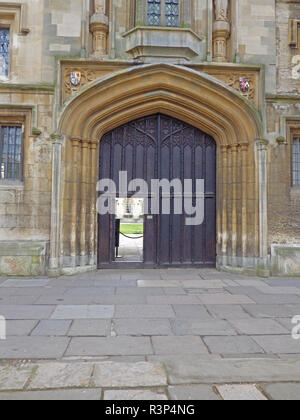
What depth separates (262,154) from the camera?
299 inches

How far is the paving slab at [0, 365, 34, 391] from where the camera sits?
2.43 m

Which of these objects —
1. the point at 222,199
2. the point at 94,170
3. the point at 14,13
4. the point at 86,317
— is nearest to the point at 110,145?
the point at 94,170

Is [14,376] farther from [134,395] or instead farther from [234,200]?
[234,200]

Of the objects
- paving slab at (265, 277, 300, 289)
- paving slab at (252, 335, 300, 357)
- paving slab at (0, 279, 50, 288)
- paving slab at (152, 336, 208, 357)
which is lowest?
paving slab at (252, 335, 300, 357)

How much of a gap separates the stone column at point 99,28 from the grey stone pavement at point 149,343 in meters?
5.63

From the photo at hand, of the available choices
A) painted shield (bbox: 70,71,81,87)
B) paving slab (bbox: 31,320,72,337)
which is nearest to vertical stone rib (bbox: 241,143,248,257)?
painted shield (bbox: 70,71,81,87)

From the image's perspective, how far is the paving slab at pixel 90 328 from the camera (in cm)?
358

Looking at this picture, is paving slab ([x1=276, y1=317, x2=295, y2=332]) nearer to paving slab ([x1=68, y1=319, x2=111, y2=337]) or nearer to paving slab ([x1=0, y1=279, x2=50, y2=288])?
paving slab ([x1=68, y1=319, x2=111, y2=337])

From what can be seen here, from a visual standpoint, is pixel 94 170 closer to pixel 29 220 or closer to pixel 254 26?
pixel 29 220

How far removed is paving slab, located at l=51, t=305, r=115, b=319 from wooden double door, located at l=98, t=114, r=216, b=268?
11.2 feet

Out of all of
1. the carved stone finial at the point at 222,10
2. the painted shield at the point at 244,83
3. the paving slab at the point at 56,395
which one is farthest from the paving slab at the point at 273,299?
the carved stone finial at the point at 222,10

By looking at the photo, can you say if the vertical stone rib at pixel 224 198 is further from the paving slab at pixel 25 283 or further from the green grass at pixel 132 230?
the green grass at pixel 132 230

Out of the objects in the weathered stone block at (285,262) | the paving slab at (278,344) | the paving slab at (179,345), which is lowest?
the paving slab at (278,344)

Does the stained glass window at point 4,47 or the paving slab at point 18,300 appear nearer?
the paving slab at point 18,300
